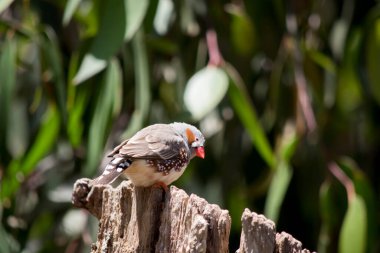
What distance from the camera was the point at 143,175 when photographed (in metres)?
3.82

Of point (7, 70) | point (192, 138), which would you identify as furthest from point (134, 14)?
point (192, 138)

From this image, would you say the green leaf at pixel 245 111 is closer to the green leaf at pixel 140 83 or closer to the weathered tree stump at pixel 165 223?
the green leaf at pixel 140 83

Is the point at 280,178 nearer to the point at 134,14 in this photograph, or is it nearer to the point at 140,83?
the point at 140,83

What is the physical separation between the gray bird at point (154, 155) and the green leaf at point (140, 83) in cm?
135

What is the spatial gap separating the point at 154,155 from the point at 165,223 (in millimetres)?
484

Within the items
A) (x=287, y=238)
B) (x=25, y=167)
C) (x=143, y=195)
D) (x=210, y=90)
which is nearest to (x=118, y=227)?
(x=143, y=195)

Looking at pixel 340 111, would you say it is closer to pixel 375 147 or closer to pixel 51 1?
pixel 375 147

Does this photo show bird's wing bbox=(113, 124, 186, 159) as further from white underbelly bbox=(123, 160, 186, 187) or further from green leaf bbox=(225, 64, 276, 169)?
green leaf bbox=(225, 64, 276, 169)

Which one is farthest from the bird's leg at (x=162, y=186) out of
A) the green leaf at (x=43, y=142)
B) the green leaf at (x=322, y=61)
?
the green leaf at (x=322, y=61)

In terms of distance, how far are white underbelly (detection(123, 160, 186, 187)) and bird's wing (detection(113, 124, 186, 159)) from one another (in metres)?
0.04

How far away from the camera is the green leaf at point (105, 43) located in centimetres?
509

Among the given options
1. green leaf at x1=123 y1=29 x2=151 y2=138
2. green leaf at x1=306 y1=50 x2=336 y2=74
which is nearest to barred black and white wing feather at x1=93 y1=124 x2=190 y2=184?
green leaf at x1=123 y1=29 x2=151 y2=138

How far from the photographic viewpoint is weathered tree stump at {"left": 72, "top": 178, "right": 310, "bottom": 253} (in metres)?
3.25

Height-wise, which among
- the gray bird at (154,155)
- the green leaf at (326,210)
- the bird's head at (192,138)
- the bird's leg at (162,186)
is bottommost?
the bird's leg at (162,186)
